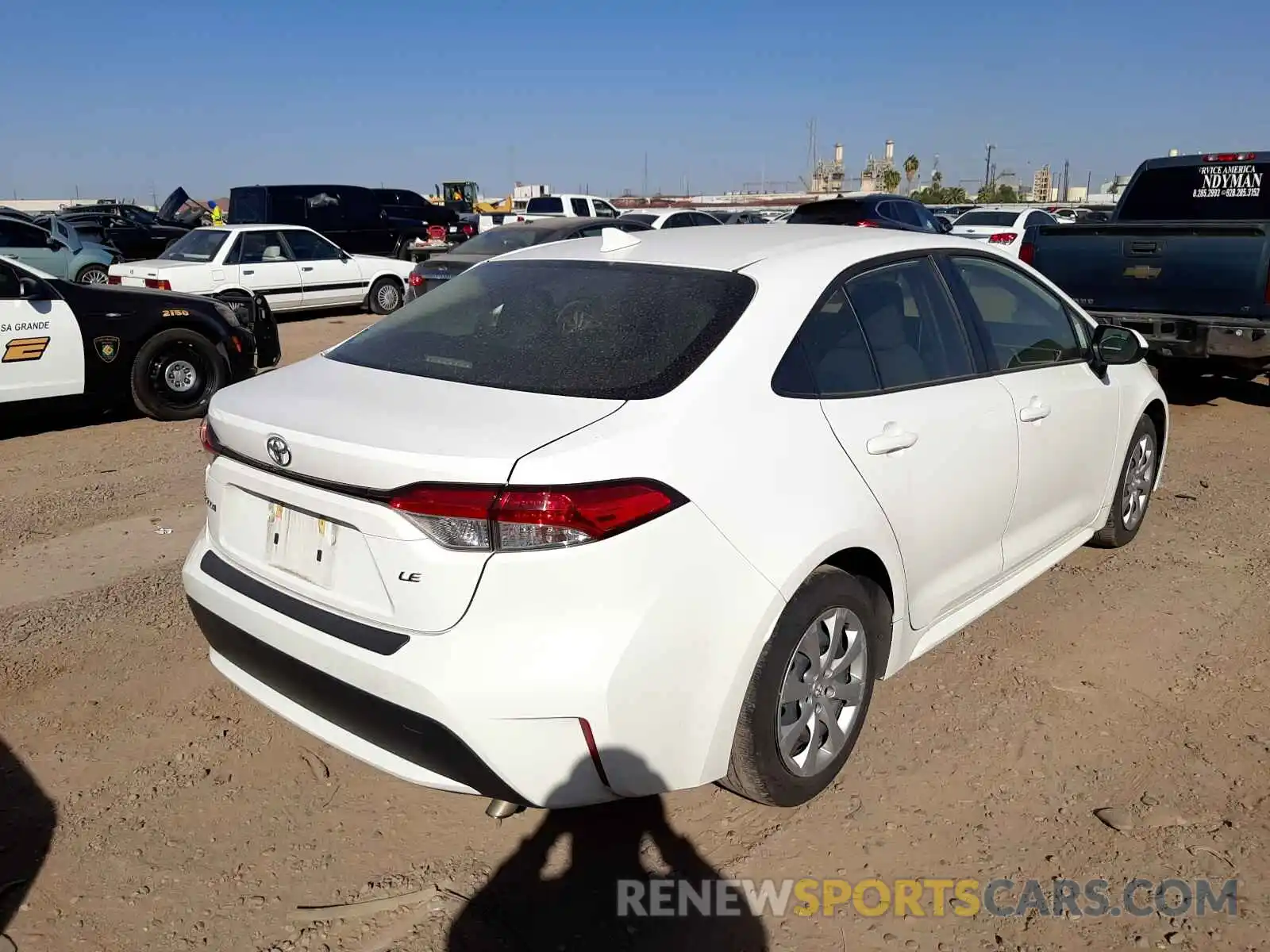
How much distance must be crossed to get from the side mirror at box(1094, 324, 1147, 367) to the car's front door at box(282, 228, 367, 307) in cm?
1205

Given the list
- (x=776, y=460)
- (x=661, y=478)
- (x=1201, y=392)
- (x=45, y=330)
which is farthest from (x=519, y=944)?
(x=1201, y=392)

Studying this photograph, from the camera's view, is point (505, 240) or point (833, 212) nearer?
point (505, 240)

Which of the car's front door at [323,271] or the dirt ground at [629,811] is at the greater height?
the car's front door at [323,271]

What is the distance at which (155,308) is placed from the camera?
25.8 feet

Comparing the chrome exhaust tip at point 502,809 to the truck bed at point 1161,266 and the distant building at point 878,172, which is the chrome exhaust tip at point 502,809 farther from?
the distant building at point 878,172

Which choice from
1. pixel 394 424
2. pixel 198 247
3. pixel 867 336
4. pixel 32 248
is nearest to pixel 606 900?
pixel 394 424

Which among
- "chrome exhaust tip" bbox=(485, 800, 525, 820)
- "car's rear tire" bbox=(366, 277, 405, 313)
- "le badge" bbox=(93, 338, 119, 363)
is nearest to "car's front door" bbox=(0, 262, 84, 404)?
"le badge" bbox=(93, 338, 119, 363)

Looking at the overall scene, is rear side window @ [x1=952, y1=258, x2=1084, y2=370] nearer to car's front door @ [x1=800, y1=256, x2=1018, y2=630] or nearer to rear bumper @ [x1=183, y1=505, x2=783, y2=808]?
car's front door @ [x1=800, y1=256, x2=1018, y2=630]

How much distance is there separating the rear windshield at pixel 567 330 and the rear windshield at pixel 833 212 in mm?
13671

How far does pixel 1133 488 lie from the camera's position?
508cm

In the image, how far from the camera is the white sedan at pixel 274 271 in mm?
12773

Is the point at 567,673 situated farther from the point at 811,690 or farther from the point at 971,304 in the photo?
the point at 971,304

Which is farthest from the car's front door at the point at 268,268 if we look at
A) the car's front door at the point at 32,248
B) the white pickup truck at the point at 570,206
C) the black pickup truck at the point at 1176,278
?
the white pickup truck at the point at 570,206

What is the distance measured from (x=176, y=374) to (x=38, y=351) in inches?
44.2
